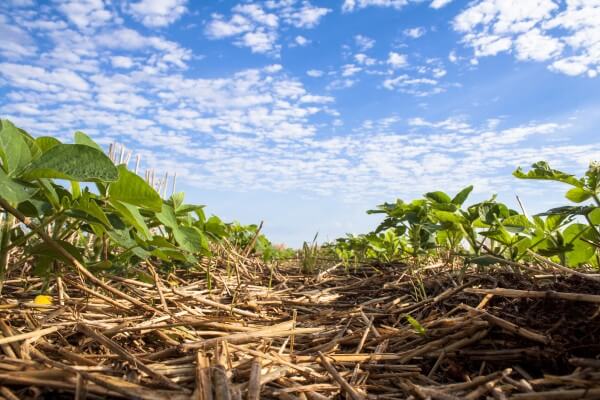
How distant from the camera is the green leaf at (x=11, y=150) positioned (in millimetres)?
1353

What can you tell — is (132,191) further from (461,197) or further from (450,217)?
(461,197)

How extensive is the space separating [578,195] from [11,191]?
2194 millimetres

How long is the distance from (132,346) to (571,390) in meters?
1.32

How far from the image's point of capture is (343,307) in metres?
2.60

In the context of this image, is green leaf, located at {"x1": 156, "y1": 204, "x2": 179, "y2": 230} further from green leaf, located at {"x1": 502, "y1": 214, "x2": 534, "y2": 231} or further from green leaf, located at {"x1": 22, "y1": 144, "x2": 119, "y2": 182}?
green leaf, located at {"x1": 502, "y1": 214, "x2": 534, "y2": 231}

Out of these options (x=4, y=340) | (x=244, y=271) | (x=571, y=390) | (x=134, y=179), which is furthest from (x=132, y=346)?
(x=244, y=271)

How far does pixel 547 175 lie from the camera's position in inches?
85.8

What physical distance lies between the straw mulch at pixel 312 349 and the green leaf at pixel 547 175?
43cm

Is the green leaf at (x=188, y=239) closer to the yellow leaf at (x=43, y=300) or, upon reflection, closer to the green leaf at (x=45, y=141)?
the yellow leaf at (x=43, y=300)

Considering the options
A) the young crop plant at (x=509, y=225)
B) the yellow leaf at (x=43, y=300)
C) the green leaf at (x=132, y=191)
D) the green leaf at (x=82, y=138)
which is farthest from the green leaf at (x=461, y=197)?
the yellow leaf at (x=43, y=300)

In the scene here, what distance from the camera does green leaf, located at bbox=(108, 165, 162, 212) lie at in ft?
5.34

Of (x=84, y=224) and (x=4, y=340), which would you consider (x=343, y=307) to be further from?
(x=4, y=340)

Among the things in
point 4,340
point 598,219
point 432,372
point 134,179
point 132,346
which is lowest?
point 432,372

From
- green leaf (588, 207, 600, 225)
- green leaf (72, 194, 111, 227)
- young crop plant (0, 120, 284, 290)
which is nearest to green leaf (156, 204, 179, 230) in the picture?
young crop plant (0, 120, 284, 290)
